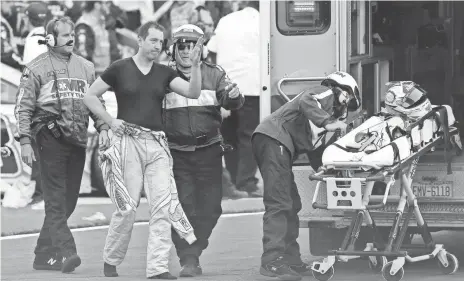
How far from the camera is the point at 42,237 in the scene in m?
11.6

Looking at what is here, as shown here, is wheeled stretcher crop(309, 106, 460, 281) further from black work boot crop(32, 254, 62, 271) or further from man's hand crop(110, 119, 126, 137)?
black work boot crop(32, 254, 62, 271)

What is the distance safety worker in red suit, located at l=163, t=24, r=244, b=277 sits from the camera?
11078mm

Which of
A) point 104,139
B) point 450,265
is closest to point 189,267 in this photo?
point 104,139

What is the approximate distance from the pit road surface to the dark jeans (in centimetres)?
179

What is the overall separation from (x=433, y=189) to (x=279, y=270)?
1.47 meters

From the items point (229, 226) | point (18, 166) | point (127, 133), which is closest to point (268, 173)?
point (127, 133)

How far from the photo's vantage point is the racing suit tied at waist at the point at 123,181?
10.7 meters

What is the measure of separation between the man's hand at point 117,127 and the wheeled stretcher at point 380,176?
1.39m

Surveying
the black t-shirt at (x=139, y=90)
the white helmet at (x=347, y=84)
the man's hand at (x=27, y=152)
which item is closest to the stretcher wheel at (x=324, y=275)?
the white helmet at (x=347, y=84)

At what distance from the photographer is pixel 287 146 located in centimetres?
1085

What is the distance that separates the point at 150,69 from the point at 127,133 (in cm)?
51

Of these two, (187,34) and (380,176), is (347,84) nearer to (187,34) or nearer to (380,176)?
(380,176)

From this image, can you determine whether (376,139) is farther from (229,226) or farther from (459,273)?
(229,226)

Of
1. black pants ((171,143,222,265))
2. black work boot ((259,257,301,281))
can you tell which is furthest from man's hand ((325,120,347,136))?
black pants ((171,143,222,265))
